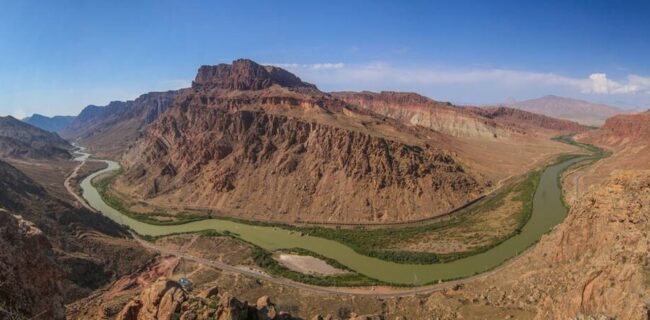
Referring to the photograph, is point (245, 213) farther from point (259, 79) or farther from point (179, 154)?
point (259, 79)

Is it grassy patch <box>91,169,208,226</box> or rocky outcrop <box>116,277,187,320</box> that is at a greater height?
rocky outcrop <box>116,277,187,320</box>

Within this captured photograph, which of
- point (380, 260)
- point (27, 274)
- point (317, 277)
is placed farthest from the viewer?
point (380, 260)

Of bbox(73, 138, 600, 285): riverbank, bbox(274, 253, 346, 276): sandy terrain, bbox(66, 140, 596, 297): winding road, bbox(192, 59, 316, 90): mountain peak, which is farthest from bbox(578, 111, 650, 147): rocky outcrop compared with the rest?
bbox(192, 59, 316, 90): mountain peak

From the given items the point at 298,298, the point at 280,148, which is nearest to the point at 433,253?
the point at 298,298

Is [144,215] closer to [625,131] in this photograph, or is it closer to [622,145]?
[622,145]

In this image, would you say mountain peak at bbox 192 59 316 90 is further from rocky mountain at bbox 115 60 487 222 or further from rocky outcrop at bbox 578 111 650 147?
rocky outcrop at bbox 578 111 650 147

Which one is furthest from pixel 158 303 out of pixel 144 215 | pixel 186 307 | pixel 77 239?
pixel 144 215
